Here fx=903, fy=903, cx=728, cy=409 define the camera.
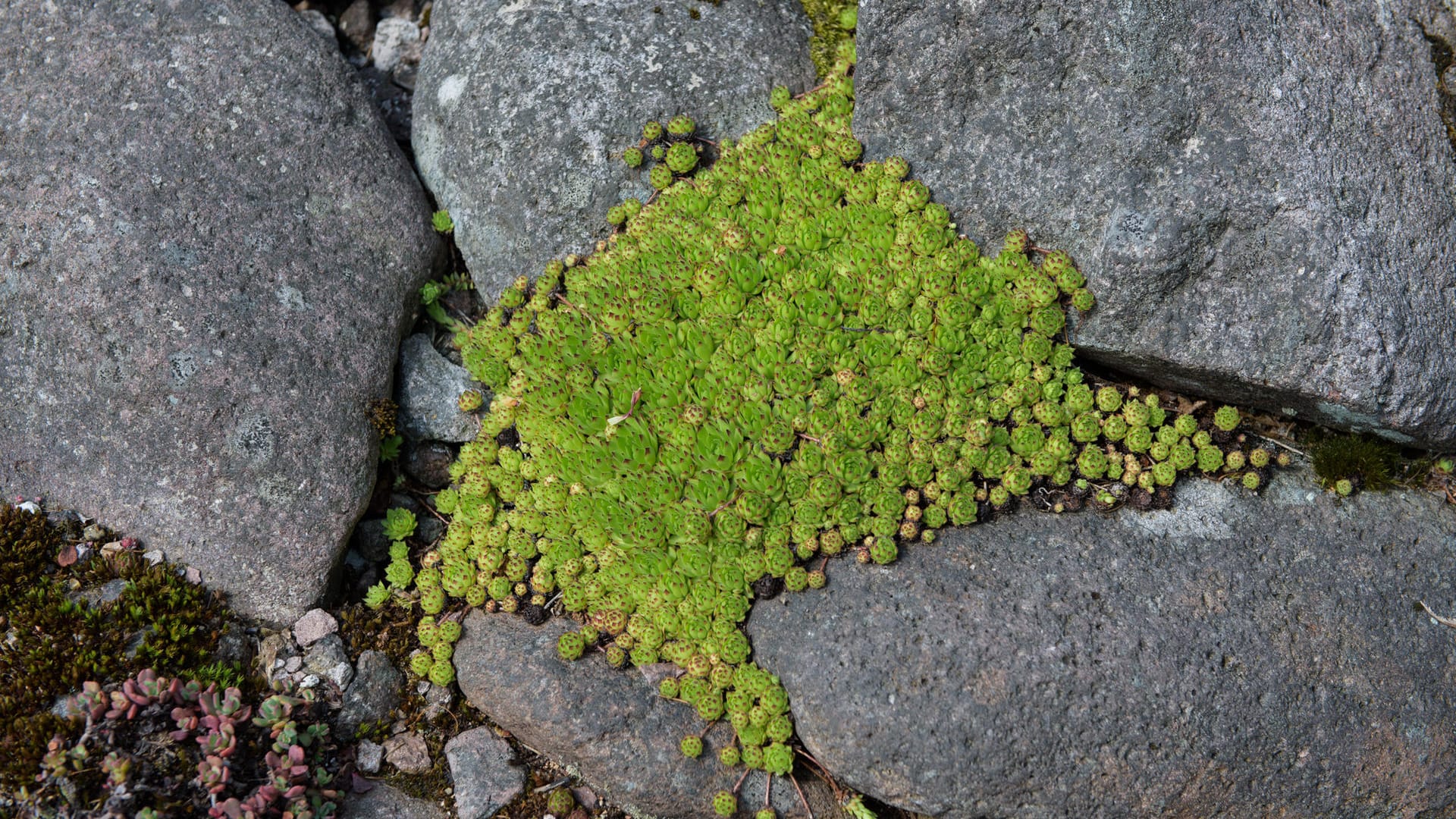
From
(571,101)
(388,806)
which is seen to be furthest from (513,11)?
(388,806)

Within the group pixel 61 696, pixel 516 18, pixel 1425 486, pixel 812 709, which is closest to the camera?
pixel 61 696

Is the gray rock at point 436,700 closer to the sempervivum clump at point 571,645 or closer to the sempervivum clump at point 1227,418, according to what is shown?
the sempervivum clump at point 571,645

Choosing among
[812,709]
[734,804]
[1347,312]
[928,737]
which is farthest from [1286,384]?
[734,804]

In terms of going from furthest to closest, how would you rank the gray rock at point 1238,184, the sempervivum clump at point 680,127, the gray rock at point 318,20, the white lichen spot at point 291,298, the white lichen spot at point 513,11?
the gray rock at point 318,20, the white lichen spot at point 513,11, the sempervivum clump at point 680,127, the white lichen spot at point 291,298, the gray rock at point 1238,184

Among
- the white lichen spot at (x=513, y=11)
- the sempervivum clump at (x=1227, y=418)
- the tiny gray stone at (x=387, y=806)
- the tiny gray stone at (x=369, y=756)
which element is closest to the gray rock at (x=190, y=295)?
the tiny gray stone at (x=369, y=756)

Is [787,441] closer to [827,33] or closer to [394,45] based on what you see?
[827,33]

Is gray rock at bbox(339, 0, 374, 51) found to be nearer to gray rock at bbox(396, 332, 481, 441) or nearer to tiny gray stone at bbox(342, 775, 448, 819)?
gray rock at bbox(396, 332, 481, 441)

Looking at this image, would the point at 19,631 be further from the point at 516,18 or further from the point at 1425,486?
the point at 1425,486
